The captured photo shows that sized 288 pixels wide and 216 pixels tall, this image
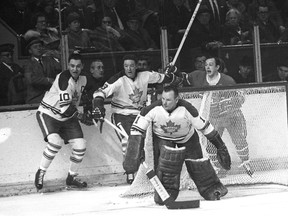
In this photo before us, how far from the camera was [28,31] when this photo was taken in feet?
26.4

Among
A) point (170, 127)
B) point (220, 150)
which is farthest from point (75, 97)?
point (220, 150)

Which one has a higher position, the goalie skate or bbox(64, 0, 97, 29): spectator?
bbox(64, 0, 97, 29): spectator

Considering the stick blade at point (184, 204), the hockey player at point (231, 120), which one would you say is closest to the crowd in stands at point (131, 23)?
the hockey player at point (231, 120)

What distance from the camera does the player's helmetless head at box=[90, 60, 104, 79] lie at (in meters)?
8.20

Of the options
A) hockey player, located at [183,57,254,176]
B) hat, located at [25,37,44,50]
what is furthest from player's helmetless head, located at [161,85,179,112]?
hat, located at [25,37,44,50]

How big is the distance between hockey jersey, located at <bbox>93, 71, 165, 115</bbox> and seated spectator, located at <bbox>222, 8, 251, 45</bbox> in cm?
97

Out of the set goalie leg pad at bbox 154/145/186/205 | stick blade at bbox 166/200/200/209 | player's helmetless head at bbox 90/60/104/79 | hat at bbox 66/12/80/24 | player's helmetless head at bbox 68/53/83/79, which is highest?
hat at bbox 66/12/80/24

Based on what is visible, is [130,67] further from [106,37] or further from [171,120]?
[171,120]

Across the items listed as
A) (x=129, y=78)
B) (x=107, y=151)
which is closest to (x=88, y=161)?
(x=107, y=151)

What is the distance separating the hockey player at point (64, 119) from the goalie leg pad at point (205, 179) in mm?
1390

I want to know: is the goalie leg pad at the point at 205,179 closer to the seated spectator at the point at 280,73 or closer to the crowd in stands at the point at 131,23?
the crowd in stands at the point at 131,23

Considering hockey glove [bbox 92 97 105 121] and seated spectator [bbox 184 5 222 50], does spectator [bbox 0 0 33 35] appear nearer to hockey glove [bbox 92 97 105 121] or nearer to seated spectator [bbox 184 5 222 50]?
hockey glove [bbox 92 97 105 121]

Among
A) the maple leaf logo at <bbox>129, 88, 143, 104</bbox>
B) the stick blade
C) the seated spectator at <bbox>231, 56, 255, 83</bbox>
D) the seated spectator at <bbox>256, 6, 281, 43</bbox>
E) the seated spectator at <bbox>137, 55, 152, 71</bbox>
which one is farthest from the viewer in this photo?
the seated spectator at <bbox>256, 6, 281, 43</bbox>

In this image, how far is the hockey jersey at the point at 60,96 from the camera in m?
7.81
